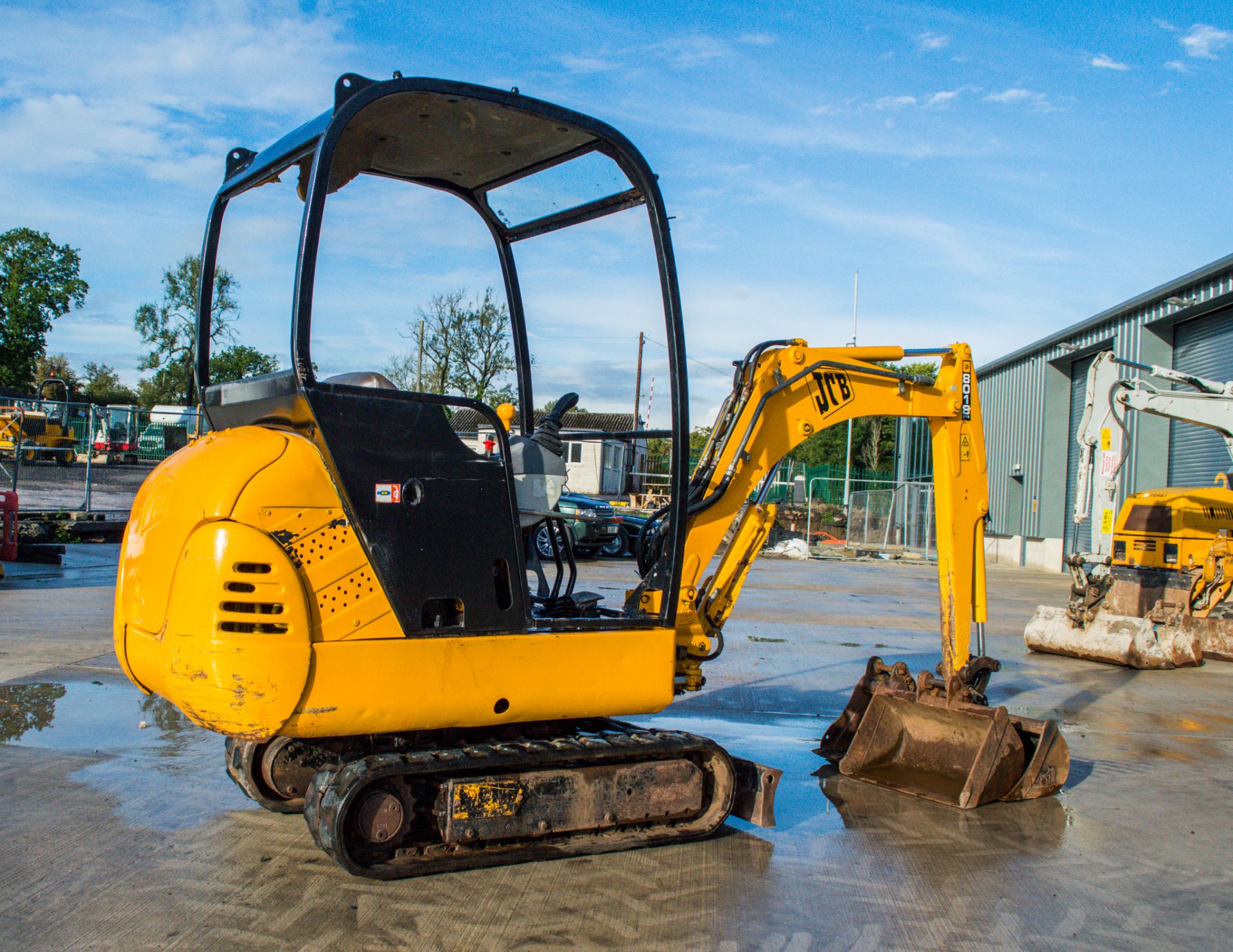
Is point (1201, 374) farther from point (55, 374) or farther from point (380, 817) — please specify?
point (55, 374)

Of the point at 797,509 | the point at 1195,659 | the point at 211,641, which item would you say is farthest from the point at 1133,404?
the point at 797,509

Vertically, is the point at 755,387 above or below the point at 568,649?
above

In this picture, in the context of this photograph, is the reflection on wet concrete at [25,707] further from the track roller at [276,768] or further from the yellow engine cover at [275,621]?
the yellow engine cover at [275,621]

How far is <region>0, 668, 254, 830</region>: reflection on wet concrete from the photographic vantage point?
4.84 meters

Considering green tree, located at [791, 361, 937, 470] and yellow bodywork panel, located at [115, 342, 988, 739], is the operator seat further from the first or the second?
green tree, located at [791, 361, 937, 470]

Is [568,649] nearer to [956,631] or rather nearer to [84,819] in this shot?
[84,819]

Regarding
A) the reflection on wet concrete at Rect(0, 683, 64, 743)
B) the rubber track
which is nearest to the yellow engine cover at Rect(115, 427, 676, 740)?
the rubber track

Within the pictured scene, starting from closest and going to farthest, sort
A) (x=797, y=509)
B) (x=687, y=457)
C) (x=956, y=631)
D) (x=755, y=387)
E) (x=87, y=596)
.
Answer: (x=687, y=457) → (x=755, y=387) → (x=956, y=631) → (x=87, y=596) → (x=797, y=509)

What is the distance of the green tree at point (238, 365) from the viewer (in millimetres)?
4461

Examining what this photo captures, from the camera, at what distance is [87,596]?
449 inches

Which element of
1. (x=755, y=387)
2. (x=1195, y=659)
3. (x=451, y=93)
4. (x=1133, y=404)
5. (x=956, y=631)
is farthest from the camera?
(x=1133, y=404)

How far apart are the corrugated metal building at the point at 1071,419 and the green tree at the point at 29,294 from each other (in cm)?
5252

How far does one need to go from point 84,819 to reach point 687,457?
316 cm

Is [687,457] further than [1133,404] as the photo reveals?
No
